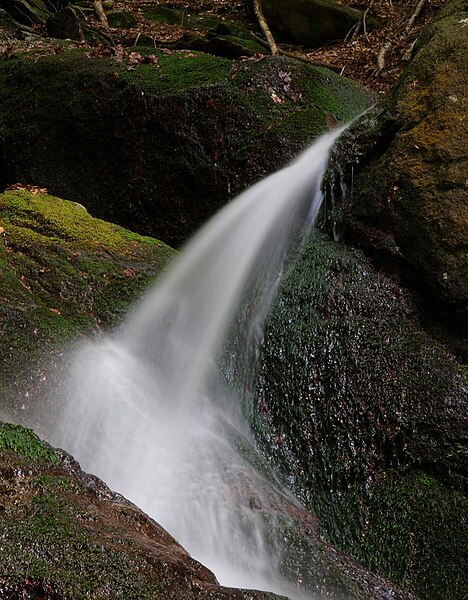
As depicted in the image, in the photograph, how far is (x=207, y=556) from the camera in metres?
2.99

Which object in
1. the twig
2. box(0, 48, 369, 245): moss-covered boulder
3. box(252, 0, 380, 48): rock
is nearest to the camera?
box(0, 48, 369, 245): moss-covered boulder

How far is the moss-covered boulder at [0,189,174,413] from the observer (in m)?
3.45

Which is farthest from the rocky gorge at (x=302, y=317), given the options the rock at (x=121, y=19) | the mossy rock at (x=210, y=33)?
the rock at (x=121, y=19)

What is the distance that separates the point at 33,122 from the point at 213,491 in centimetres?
482

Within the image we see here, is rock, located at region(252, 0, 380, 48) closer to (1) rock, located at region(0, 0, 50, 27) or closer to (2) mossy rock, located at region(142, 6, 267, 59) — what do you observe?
(2) mossy rock, located at region(142, 6, 267, 59)

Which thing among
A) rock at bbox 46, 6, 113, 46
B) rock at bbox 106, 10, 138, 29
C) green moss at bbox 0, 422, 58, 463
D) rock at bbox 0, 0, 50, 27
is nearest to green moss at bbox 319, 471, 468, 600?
green moss at bbox 0, 422, 58, 463

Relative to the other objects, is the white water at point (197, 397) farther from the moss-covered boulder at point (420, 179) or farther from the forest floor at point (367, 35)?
the forest floor at point (367, 35)

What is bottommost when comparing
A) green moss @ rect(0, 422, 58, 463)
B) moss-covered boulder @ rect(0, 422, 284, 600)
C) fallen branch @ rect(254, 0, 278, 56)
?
green moss @ rect(0, 422, 58, 463)

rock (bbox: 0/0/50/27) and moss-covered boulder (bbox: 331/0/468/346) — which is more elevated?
moss-covered boulder (bbox: 331/0/468/346)

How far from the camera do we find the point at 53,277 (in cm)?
424

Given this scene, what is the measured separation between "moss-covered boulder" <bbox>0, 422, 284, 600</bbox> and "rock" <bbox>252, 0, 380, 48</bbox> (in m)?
10.7

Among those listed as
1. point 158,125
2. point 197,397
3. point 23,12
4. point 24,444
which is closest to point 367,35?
point 23,12

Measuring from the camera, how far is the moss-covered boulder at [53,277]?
136 inches

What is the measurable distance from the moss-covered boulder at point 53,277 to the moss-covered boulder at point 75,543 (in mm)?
915
